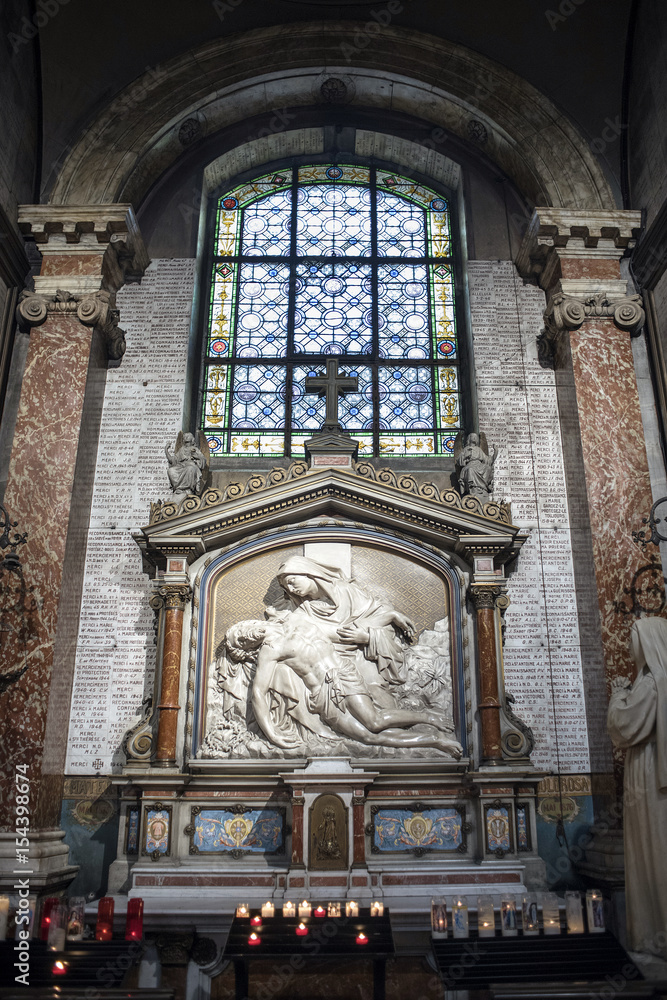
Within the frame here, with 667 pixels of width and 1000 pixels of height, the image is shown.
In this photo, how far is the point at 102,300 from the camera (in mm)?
9719

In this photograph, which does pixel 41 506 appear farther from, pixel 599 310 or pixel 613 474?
pixel 599 310

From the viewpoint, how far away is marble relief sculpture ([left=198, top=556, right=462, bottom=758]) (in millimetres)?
8172

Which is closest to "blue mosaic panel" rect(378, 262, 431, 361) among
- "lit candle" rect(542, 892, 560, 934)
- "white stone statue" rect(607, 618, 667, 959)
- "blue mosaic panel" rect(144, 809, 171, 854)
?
"white stone statue" rect(607, 618, 667, 959)

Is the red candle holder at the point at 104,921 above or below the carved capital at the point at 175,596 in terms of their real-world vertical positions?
below

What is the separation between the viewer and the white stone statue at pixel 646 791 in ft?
20.5

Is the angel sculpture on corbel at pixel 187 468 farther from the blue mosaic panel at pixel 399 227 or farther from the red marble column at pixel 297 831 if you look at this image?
the blue mosaic panel at pixel 399 227

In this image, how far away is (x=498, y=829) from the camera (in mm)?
7746

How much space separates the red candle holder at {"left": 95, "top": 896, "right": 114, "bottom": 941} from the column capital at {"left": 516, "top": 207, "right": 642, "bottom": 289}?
7.88 metres

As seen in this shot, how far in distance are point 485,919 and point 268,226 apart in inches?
357

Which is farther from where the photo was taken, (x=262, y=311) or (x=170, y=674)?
(x=262, y=311)

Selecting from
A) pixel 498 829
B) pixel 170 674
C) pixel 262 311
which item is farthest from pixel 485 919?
pixel 262 311

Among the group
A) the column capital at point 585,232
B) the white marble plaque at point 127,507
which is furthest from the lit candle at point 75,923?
the column capital at point 585,232

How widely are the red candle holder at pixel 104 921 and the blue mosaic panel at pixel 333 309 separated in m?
6.89

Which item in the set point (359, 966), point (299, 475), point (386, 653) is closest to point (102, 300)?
point (299, 475)
